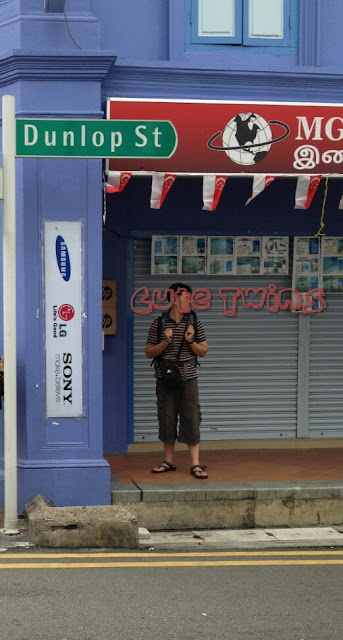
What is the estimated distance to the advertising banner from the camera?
8945 mm

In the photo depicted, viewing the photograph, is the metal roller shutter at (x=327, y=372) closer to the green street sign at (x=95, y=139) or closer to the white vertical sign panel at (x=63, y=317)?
the white vertical sign panel at (x=63, y=317)

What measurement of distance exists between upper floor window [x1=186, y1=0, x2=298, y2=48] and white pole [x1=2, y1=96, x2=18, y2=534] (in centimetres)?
257

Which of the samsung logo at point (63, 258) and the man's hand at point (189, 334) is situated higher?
the samsung logo at point (63, 258)

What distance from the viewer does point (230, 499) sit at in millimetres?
8656

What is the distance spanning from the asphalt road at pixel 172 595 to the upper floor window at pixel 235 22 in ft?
16.7

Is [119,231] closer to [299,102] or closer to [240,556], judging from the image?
[299,102]

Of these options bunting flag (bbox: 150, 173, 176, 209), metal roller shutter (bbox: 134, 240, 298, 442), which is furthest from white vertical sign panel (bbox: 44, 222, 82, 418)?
metal roller shutter (bbox: 134, 240, 298, 442)

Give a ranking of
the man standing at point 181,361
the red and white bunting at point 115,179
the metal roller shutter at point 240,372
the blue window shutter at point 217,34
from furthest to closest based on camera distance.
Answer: the metal roller shutter at point 240,372
the blue window shutter at point 217,34
the man standing at point 181,361
the red and white bunting at point 115,179

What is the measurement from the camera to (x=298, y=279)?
1108 cm

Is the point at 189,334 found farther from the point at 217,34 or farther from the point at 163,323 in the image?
the point at 217,34

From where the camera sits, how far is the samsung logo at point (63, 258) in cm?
865

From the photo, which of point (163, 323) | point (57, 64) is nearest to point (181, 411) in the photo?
point (163, 323)

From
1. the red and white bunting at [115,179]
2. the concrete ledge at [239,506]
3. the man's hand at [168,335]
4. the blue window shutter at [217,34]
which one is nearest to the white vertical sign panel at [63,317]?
the red and white bunting at [115,179]

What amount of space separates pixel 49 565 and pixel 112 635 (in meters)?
1.51
